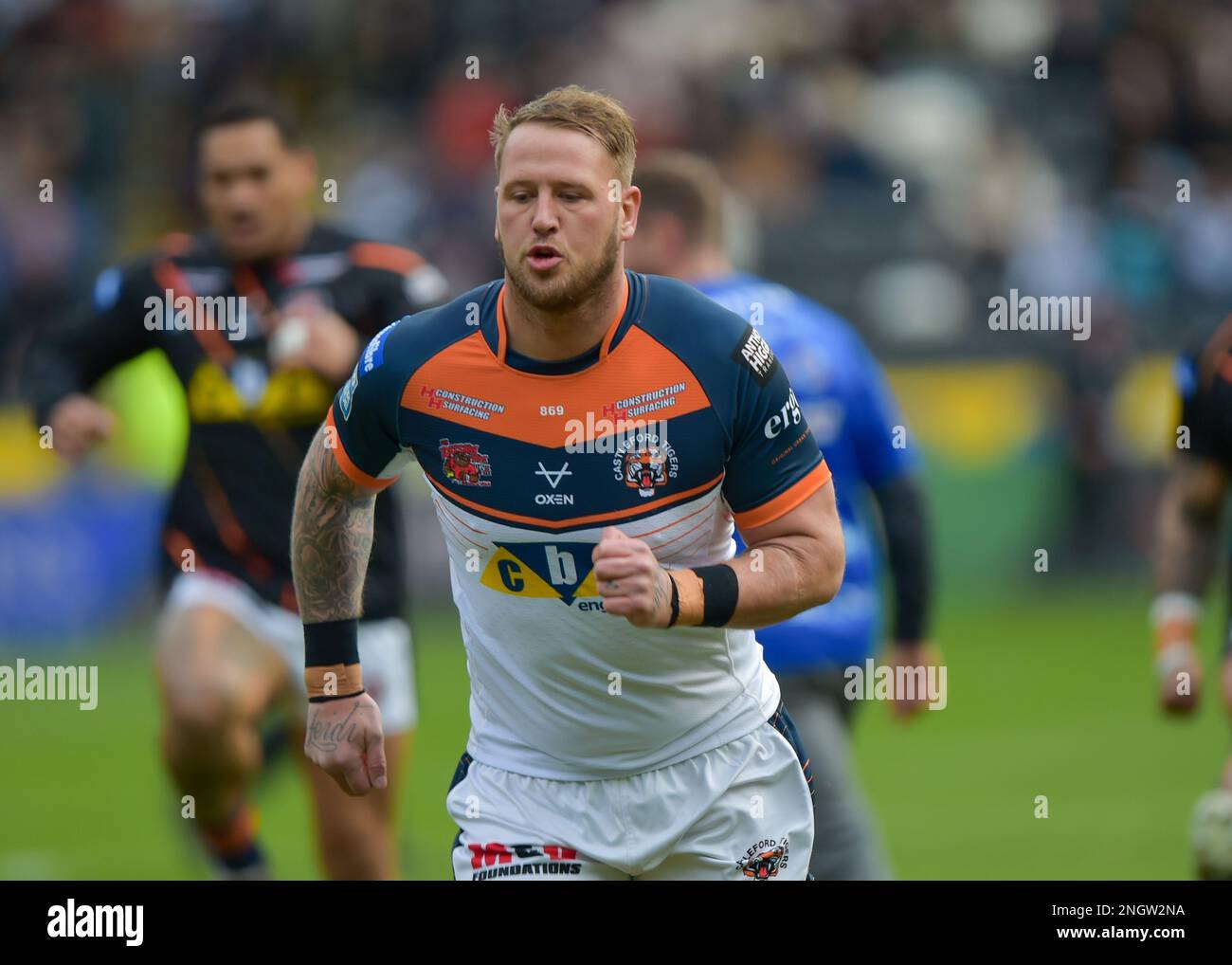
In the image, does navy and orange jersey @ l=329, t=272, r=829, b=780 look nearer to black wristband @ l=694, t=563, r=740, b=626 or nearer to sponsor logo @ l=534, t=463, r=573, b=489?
sponsor logo @ l=534, t=463, r=573, b=489

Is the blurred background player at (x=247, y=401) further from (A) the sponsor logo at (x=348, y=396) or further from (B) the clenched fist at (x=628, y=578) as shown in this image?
(B) the clenched fist at (x=628, y=578)

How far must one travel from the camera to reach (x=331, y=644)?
4.85 meters

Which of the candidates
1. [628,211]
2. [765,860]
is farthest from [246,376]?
[765,860]

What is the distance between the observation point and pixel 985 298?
59.4 ft

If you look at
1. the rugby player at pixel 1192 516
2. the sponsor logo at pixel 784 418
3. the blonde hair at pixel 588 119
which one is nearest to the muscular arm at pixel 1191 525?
the rugby player at pixel 1192 516

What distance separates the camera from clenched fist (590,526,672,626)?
4.02 metres

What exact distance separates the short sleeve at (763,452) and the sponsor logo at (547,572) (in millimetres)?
391

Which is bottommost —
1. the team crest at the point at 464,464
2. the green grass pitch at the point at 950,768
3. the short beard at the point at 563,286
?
the green grass pitch at the point at 950,768

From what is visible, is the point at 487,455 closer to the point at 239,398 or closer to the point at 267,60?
the point at 239,398

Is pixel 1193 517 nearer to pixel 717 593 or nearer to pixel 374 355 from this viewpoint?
pixel 717 593

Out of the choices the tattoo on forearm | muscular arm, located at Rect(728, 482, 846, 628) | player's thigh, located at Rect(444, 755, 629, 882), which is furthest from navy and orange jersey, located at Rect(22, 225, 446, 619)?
the tattoo on forearm

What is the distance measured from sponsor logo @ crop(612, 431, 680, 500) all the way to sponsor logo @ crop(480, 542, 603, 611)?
208mm

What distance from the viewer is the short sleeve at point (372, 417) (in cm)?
462
